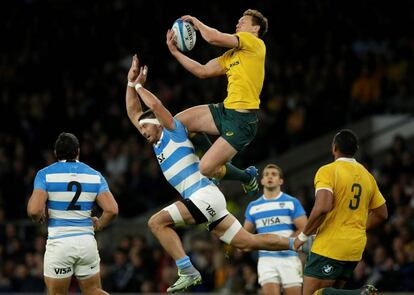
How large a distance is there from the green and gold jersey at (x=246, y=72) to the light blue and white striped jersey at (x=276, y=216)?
89.2 inches

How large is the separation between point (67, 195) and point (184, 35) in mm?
2009

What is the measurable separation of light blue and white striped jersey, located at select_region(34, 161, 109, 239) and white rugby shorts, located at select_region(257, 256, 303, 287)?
296cm

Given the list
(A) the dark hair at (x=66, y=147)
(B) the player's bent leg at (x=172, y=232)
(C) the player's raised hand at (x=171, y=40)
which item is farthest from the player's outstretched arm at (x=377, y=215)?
(A) the dark hair at (x=66, y=147)

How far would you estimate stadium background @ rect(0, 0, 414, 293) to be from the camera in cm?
1758

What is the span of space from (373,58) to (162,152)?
32.9ft

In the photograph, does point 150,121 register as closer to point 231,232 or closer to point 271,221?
point 231,232

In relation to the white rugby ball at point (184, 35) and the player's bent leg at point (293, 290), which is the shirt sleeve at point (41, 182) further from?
the player's bent leg at point (293, 290)

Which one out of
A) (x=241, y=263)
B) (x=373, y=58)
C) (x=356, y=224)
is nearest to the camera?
(x=356, y=224)

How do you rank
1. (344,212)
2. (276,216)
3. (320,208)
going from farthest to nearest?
(276,216) < (344,212) < (320,208)

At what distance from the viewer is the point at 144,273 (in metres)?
17.4

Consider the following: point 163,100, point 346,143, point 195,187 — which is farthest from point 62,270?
point 163,100

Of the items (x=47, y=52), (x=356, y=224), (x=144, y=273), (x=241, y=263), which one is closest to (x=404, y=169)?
(x=241, y=263)

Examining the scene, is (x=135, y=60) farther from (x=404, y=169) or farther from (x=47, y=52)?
(x=47, y=52)

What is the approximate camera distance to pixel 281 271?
13266mm
